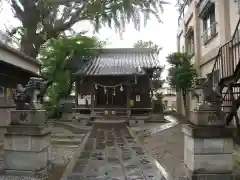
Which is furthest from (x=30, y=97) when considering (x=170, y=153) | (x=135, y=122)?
(x=135, y=122)

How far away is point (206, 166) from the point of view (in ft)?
19.1

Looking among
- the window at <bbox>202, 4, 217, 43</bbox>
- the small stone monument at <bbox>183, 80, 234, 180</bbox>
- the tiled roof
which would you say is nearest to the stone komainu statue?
the small stone monument at <bbox>183, 80, 234, 180</bbox>

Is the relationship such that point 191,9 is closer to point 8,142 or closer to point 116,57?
point 116,57

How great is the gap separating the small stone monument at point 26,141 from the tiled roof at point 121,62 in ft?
47.1

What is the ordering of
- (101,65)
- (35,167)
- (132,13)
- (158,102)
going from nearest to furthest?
(35,167)
(132,13)
(101,65)
(158,102)

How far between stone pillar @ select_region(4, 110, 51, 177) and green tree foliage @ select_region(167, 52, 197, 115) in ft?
46.7

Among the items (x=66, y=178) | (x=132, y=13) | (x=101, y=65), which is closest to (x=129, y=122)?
(x=101, y=65)

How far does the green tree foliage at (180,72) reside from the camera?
64.6 ft

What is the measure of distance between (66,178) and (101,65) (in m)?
17.7

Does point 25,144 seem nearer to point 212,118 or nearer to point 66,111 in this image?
point 212,118

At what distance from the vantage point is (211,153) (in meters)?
5.83

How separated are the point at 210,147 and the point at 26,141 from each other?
441cm

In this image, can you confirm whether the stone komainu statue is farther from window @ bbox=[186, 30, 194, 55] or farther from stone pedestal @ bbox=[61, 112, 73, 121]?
window @ bbox=[186, 30, 194, 55]

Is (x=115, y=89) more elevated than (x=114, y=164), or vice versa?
(x=115, y=89)
